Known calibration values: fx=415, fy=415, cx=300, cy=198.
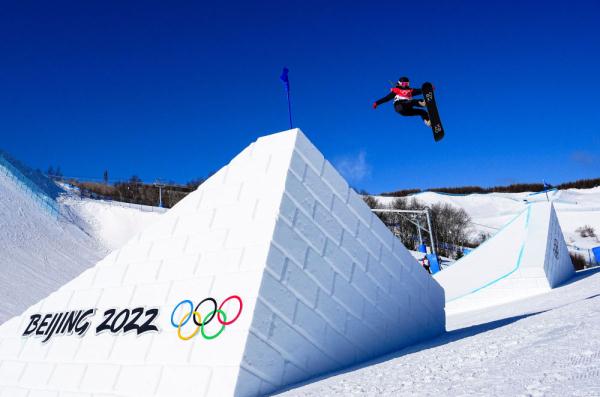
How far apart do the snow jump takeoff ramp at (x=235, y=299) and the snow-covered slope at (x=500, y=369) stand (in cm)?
49

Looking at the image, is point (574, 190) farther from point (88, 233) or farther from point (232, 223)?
point (232, 223)

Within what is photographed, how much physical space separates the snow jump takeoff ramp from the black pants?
339 cm

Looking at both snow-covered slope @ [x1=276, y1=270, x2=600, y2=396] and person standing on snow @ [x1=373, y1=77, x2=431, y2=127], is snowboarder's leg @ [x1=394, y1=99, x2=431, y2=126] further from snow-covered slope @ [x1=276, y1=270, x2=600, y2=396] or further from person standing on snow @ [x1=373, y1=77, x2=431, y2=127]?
snow-covered slope @ [x1=276, y1=270, x2=600, y2=396]

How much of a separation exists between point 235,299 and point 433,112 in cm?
551

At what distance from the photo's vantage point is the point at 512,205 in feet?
266

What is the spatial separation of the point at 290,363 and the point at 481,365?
1340mm

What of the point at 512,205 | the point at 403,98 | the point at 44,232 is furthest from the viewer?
the point at 512,205

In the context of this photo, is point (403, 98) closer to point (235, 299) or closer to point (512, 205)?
point (235, 299)

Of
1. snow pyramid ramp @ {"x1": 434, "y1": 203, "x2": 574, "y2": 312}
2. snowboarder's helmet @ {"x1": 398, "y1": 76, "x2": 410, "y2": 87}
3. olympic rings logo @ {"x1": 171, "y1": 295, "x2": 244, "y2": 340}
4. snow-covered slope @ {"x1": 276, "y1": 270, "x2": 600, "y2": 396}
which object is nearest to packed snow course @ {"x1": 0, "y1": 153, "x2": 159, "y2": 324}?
olympic rings logo @ {"x1": 171, "y1": 295, "x2": 244, "y2": 340}

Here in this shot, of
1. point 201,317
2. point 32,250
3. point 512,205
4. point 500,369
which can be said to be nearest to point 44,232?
point 32,250

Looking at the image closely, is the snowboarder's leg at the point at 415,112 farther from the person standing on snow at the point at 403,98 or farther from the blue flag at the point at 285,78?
the blue flag at the point at 285,78

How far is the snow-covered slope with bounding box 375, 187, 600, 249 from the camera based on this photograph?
200 ft

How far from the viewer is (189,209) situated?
12.9 feet

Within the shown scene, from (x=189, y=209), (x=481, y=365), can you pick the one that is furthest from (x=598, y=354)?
(x=189, y=209)
